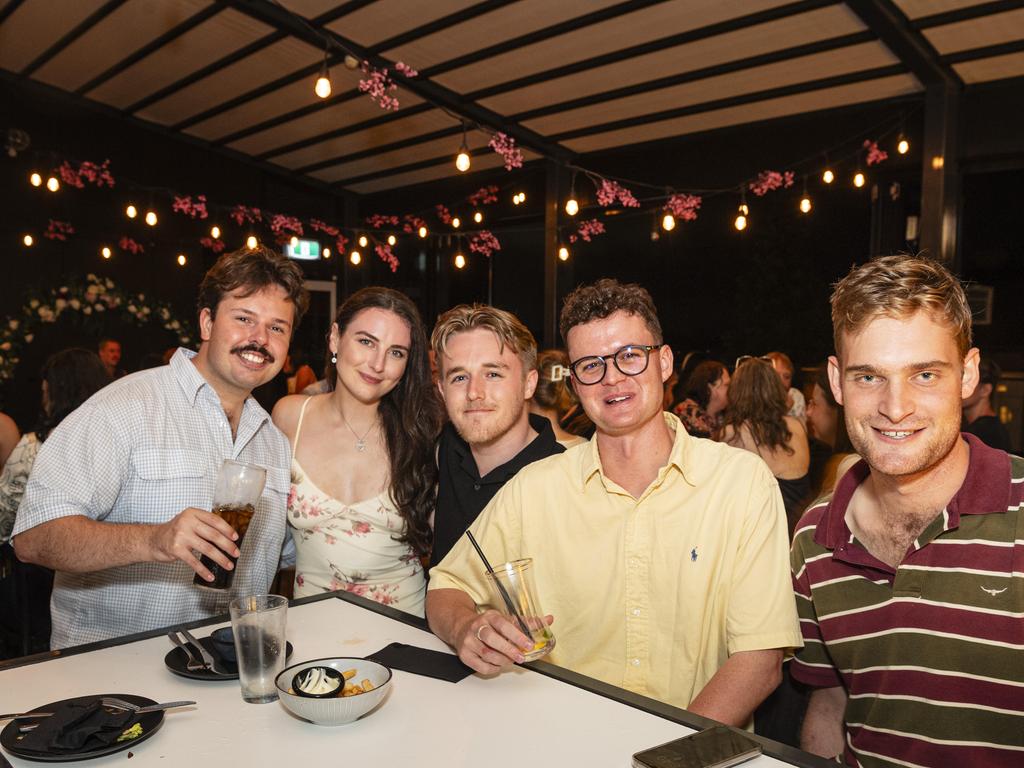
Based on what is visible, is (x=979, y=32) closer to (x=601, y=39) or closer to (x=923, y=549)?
(x=601, y=39)

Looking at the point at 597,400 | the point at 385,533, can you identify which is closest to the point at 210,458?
the point at 385,533

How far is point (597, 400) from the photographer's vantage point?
2.05 metres

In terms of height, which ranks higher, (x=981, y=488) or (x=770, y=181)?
(x=770, y=181)

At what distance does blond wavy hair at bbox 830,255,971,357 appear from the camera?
162 centimetres

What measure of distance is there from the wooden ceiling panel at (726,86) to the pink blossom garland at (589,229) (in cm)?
106

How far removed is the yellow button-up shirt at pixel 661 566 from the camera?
185cm

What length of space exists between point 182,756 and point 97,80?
31.6ft

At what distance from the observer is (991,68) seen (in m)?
6.13

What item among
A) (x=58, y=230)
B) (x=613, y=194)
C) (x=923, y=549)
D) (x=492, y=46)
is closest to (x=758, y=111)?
(x=613, y=194)

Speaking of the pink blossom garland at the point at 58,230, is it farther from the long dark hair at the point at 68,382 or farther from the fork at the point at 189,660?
the fork at the point at 189,660

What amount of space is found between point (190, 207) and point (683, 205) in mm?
6167

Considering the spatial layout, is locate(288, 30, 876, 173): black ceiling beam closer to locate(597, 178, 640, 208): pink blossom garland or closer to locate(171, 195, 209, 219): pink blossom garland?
locate(597, 178, 640, 208): pink blossom garland

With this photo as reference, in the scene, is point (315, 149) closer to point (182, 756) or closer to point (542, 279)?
point (542, 279)

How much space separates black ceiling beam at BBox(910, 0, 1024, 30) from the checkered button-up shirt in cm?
562
